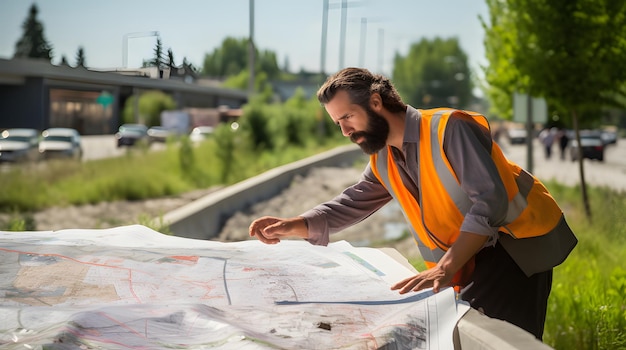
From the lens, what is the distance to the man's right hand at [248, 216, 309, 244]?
276 centimetres

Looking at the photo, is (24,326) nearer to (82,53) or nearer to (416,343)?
(416,343)

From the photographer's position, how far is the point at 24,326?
1889mm

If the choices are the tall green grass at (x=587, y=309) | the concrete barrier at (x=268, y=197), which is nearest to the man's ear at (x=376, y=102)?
the concrete barrier at (x=268, y=197)

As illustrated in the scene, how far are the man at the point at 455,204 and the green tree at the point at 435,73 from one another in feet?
323

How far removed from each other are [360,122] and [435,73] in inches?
4341

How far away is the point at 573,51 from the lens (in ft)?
39.4

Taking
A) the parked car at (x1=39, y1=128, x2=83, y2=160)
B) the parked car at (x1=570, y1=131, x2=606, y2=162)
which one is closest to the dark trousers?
the parked car at (x1=39, y1=128, x2=83, y2=160)

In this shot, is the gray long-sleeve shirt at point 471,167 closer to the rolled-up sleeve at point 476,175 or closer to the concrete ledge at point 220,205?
the rolled-up sleeve at point 476,175

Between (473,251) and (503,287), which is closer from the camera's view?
(473,251)

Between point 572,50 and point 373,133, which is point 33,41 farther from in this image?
point 373,133

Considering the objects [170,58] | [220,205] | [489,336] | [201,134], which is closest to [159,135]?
[201,134]

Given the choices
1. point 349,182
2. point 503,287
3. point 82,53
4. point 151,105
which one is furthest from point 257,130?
point 503,287

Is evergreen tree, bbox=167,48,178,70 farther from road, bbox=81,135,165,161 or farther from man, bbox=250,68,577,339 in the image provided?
road, bbox=81,135,165,161

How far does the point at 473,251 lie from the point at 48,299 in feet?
3.52
